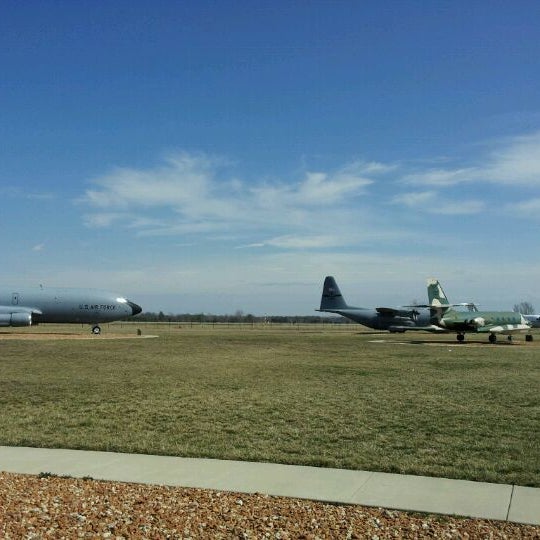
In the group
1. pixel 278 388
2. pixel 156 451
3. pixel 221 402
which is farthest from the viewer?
pixel 278 388

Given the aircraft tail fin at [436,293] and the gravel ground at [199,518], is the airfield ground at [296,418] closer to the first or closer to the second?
the gravel ground at [199,518]

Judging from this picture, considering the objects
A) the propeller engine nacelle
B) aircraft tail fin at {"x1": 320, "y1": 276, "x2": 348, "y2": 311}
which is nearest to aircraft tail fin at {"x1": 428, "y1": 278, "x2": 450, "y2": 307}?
the propeller engine nacelle

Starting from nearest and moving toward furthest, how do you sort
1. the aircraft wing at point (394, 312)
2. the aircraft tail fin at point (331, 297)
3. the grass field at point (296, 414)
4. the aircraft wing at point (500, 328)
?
the grass field at point (296, 414)
the aircraft wing at point (500, 328)
the aircraft wing at point (394, 312)
the aircraft tail fin at point (331, 297)

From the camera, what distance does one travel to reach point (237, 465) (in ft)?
26.6

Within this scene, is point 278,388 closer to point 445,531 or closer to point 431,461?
point 431,461

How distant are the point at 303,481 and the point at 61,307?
5137cm

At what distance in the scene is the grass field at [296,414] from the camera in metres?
8.91

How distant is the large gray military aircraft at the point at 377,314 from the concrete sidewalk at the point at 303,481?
58395mm

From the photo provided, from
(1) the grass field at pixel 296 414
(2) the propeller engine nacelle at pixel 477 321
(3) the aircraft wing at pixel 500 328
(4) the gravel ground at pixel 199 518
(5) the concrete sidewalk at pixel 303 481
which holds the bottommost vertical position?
(1) the grass field at pixel 296 414

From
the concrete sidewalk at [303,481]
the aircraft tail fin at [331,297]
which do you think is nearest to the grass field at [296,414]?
the concrete sidewalk at [303,481]

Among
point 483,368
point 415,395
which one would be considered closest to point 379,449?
point 415,395

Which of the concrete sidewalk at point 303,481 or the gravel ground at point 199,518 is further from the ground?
the gravel ground at point 199,518

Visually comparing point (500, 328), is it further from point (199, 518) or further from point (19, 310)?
point (199, 518)

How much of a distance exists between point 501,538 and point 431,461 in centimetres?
321
